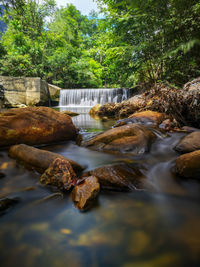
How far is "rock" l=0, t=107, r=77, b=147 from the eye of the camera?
2454 mm

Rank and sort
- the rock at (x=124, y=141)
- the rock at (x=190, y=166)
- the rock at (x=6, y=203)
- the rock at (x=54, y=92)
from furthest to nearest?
the rock at (x=54, y=92)
the rock at (x=124, y=141)
the rock at (x=190, y=166)
the rock at (x=6, y=203)

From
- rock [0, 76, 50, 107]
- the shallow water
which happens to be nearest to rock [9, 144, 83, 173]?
the shallow water

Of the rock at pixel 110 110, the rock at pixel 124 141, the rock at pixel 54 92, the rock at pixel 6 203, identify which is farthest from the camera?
the rock at pixel 54 92

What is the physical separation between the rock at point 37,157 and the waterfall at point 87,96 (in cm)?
1154

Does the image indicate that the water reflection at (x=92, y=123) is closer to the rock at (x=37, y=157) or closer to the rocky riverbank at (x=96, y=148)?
the rocky riverbank at (x=96, y=148)

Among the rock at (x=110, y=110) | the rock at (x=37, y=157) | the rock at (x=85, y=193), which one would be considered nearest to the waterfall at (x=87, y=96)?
the rock at (x=110, y=110)

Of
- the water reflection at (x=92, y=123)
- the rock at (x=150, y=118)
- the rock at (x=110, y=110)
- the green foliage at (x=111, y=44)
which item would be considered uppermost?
the green foliage at (x=111, y=44)

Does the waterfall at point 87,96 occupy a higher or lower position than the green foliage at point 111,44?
lower

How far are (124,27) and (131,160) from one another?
308 inches

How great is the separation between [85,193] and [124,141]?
1344 millimetres

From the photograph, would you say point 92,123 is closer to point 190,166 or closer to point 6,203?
point 190,166

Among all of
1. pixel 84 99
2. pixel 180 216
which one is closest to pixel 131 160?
pixel 180 216

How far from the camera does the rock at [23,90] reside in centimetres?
Result: 1193

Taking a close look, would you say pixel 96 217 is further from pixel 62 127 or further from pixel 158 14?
pixel 158 14
